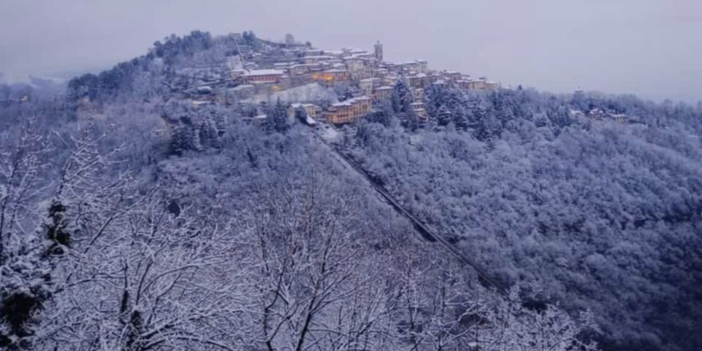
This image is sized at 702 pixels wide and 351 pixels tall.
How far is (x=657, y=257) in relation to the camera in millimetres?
21078

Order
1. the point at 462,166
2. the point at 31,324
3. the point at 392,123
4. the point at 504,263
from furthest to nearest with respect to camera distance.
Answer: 1. the point at 392,123
2. the point at 462,166
3. the point at 504,263
4. the point at 31,324

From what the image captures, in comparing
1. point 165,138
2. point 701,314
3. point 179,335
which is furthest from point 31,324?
point 165,138

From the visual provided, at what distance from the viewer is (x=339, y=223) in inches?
226

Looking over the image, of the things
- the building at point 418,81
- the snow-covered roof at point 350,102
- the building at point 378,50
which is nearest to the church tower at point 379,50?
the building at point 378,50

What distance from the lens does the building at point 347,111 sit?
104 ft

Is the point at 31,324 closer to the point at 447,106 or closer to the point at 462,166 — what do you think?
the point at 462,166

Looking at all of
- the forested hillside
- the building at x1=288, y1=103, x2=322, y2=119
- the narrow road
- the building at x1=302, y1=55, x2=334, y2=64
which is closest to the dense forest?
the forested hillside

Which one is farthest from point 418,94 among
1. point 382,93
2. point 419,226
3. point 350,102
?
point 419,226

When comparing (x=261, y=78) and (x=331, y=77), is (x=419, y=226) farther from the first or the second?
(x=261, y=78)

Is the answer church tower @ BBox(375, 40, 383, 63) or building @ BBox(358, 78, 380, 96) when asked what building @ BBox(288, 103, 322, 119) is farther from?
church tower @ BBox(375, 40, 383, 63)

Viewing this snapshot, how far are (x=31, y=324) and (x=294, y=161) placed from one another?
20666 mm

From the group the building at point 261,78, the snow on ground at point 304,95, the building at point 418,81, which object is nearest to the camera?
the snow on ground at point 304,95

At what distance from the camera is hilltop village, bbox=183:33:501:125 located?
32.7m

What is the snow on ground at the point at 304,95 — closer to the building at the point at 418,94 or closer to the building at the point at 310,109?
the building at the point at 310,109
